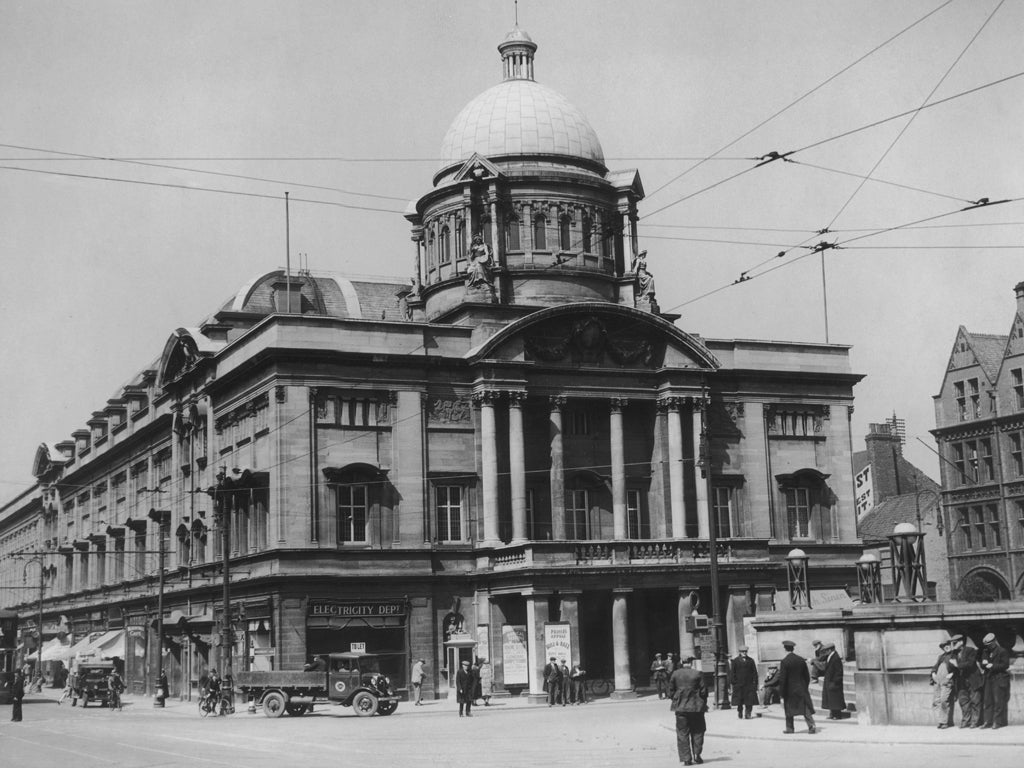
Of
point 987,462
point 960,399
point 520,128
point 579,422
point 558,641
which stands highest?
point 520,128

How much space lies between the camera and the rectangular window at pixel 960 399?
85.4 m

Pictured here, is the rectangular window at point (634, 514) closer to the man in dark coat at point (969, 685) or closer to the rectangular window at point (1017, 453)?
the man in dark coat at point (969, 685)

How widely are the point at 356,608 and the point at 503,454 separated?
8584 mm

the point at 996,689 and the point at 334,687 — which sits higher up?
the point at 996,689

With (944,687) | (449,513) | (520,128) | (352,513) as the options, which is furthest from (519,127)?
(944,687)

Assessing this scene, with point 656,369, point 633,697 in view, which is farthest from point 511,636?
point 656,369

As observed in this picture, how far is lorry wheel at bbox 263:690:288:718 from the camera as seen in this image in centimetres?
4288

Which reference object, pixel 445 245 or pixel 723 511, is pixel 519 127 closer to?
pixel 445 245

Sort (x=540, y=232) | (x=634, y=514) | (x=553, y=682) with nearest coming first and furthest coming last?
(x=553, y=682) → (x=634, y=514) → (x=540, y=232)

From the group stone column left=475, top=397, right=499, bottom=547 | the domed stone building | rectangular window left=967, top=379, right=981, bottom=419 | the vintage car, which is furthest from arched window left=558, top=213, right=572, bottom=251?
rectangular window left=967, top=379, right=981, bottom=419

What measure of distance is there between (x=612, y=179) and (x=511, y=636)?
78.8 feet

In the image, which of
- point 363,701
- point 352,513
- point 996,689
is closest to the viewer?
point 996,689

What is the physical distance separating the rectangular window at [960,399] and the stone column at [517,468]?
133 ft

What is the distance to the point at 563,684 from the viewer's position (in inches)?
1881
